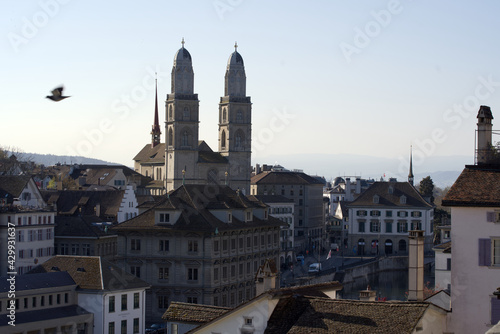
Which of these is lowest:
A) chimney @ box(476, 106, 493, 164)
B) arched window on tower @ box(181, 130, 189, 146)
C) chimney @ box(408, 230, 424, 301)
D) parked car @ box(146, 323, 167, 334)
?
parked car @ box(146, 323, 167, 334)

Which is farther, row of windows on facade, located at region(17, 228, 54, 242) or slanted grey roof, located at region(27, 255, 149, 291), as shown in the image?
row of windows on facade, located at region(17, 228, 54, 242)

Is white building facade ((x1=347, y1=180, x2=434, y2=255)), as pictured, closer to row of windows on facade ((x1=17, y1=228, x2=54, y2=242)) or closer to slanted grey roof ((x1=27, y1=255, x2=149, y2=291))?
row of windows on facade ((x1=17, y1=228, x2=54, y2=242))

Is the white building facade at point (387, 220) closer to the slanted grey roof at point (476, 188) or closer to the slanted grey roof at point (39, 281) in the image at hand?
the slanted grey roof at point (39, 281)

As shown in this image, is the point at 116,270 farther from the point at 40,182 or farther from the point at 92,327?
the point at 40,182

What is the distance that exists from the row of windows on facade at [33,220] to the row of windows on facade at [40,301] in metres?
18.0

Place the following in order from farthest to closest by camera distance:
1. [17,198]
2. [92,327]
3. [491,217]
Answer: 1. [17,198]
2. [92,327]
3. [491,217]

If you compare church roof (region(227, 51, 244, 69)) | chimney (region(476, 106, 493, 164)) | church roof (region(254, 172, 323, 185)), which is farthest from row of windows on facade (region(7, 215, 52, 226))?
church roof (region(227, 51, 244, 69))

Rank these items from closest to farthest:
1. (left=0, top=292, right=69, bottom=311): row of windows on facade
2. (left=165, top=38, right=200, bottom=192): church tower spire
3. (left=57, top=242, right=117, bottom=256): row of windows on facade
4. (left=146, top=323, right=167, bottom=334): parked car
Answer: (left=0, top=292, right=69, bottom=311): row of windows on facade
(left=146, top=323, right=167, bottom=334): parked car
(left=57, top=242, right=117, bottom=256): row of windows on facade
(left=165, top=38, right=200, bottom=192): church tower spire

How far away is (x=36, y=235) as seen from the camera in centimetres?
7306

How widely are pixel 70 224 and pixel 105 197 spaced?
13.9 meters

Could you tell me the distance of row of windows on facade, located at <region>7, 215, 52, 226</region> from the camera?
71438mm

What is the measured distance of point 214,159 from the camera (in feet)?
452

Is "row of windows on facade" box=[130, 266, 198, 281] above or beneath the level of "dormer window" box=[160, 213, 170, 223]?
beneath

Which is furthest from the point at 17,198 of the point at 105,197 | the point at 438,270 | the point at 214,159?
the point at 214,159
